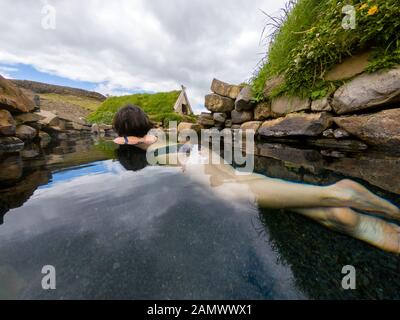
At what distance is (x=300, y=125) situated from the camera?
12.0 ft

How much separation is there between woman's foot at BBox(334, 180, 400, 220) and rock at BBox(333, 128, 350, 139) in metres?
2.30

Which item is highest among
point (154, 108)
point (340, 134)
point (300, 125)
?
point (154, 108)

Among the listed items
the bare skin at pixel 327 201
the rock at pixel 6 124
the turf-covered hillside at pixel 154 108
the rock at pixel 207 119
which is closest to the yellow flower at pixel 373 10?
the bare skin at pixel 327 201

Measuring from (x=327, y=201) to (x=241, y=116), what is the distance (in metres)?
4.66

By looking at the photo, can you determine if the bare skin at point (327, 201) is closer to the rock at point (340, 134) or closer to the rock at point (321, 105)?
the rock at point (340, 134)

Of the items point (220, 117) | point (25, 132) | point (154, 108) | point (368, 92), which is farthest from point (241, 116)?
point (154, 108)

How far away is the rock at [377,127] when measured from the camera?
Result: 249 cm

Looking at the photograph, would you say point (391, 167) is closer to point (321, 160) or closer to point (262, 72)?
point (321, 160)

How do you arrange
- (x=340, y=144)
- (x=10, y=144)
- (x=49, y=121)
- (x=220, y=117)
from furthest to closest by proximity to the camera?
(x=49, y=121), (x=220, y=117), (x=10, y=144), (x=340, y=144)

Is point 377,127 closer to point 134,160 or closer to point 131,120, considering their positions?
point 134,160

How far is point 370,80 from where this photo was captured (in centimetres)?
276

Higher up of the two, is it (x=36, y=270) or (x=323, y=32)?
(x=323, y=32)
